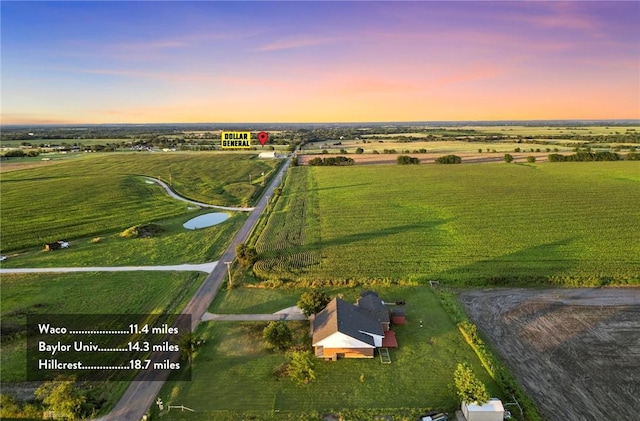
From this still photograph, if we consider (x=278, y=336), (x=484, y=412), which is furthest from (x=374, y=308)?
(x=484, y=412)

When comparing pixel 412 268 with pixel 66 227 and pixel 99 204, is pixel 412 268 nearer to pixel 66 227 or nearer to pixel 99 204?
pixel 66 227

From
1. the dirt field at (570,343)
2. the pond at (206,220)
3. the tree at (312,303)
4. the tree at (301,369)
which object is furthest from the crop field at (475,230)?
the tree at (301,369)

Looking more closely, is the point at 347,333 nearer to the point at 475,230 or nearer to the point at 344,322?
the point at 344,322

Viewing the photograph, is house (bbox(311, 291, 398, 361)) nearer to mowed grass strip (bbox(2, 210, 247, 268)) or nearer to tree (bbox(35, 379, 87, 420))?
tree (bbox(35, 379, 87, 420))

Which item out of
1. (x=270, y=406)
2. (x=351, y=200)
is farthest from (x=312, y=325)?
(x=351, y=200)

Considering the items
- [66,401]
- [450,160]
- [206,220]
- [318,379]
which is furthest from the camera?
[450,160]

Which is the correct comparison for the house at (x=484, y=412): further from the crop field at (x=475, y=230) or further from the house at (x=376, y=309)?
the crop field at (x=475, y=230)
